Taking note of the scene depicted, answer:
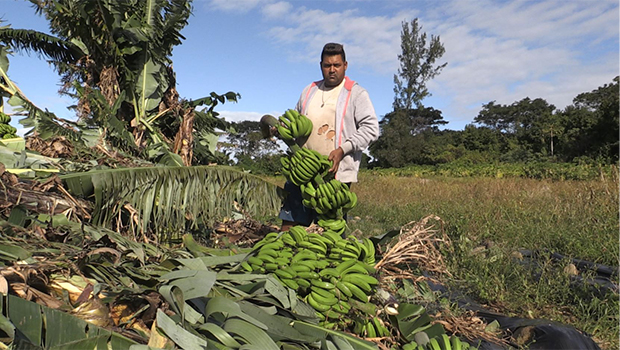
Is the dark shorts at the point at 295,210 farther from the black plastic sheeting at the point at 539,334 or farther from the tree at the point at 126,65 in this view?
the tree at the point at 126,65

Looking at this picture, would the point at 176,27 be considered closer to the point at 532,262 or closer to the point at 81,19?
the point at 81,19

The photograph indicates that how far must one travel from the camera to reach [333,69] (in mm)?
2859

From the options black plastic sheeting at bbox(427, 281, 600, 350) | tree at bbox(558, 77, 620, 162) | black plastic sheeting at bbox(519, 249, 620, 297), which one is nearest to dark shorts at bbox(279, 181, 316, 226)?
black plastic sheeting at bbox(427, 281, 600, 350)

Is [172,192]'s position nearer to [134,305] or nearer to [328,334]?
[134,305]

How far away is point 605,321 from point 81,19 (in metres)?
9.06

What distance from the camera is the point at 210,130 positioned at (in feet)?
28.3

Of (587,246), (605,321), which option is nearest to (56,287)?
(605,321)

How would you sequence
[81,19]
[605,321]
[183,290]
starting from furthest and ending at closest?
[81,19] → [605,321] → [183,290]

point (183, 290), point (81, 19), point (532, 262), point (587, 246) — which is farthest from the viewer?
point (81, 19)

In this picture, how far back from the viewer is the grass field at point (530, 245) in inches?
112

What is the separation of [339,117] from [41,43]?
9069 millimetres

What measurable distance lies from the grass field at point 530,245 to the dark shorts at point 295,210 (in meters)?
1.14

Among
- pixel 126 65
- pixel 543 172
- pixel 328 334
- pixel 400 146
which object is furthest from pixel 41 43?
pixel 400 146

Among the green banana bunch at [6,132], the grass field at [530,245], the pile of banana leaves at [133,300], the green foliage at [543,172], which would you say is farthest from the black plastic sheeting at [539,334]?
the green foliage at [543,172]
